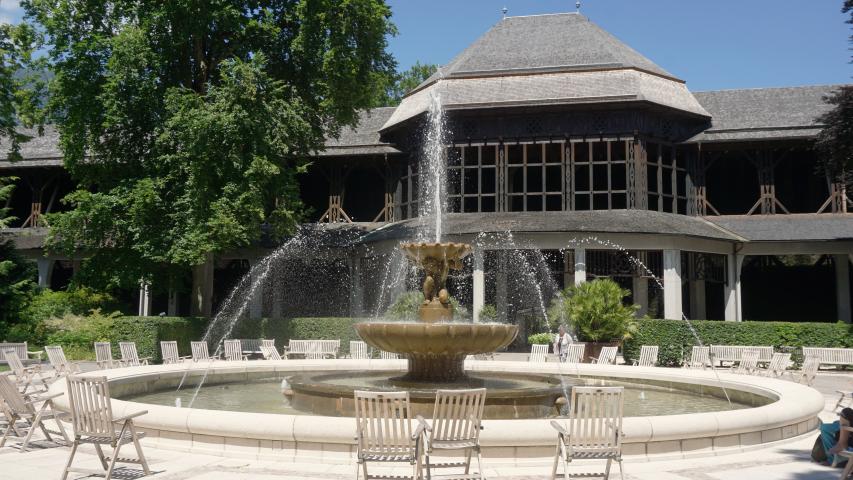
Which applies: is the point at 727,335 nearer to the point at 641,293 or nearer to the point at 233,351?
the point at 641,293

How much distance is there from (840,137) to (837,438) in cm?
1791

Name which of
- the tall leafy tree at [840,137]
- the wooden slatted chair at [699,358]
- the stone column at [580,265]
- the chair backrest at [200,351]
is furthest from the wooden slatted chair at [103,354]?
the tall leafy tree at [840,137]

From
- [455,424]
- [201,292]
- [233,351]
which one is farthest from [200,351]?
[455,424]

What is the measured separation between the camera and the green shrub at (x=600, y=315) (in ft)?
73.9

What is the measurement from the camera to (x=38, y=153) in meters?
37.0

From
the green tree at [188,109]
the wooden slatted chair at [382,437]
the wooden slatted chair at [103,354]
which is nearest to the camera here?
the wooden slatted chair at [382,437]

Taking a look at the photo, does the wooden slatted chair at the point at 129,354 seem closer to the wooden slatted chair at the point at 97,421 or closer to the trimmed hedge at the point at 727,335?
the wooden slatted chair at the point at 97,421

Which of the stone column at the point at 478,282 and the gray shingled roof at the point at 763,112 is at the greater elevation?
the gray shingled roof at the point at 763,112

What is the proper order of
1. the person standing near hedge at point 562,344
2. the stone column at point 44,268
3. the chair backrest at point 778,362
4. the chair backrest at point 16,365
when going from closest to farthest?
the chair backrest at point 16,365 < the chair backrest at point 778,362 < the person standing near hedge at point 562,344 < the stone column at point 44,268

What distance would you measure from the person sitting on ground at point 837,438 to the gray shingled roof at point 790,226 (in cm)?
2132

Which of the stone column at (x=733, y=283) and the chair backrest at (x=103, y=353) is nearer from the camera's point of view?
the chair backrest at (x=103, y=353)

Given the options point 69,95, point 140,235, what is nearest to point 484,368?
point 140,235

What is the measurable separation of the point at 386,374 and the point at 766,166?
21.3 meters

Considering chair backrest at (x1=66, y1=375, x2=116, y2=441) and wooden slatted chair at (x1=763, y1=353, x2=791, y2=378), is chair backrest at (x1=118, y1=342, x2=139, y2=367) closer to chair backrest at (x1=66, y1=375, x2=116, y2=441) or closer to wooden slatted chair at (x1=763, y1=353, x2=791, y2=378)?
chair backrest at (x1=66, y1=375, x2=116, y2=441)
